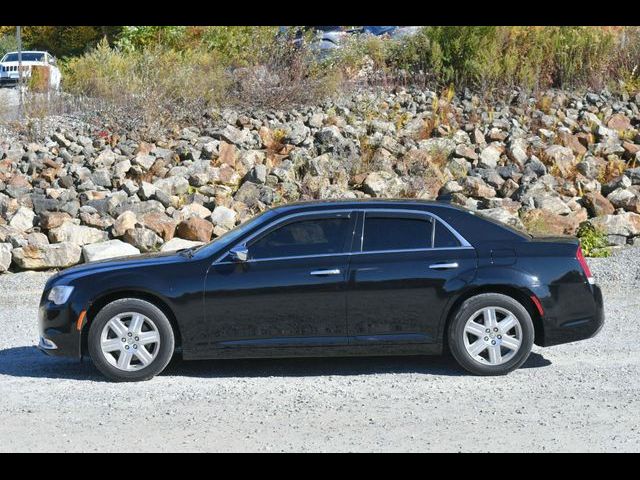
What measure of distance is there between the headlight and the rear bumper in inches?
154

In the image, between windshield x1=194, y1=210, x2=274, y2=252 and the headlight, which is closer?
the headlight

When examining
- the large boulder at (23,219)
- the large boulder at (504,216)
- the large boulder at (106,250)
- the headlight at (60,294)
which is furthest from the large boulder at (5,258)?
the large boulder at (504,216)

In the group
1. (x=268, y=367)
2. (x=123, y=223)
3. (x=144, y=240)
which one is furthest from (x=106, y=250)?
(x=268, y=367)

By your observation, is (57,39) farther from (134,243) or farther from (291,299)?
(291,299)

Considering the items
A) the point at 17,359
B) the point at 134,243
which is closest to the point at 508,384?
the point at 17,359

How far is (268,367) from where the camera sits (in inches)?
344

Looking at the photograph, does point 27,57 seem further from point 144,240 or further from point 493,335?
point 493,335

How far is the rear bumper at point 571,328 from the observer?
26.9ft

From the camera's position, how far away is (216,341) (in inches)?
323

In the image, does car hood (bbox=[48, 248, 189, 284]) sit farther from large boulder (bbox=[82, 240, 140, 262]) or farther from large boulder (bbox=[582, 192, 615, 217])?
large boulder (bbox=[582, 192, 615, 217])

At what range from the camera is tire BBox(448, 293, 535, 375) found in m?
8.12

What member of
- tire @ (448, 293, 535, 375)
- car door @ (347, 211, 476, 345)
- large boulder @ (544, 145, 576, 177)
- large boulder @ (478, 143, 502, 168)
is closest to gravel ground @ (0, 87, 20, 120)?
large boulder @ (478, 143, 502, 168)

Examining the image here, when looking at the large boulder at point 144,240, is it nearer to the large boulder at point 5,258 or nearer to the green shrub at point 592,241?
the large boulder at point 5,258

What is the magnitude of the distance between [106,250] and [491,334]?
6683 mm
